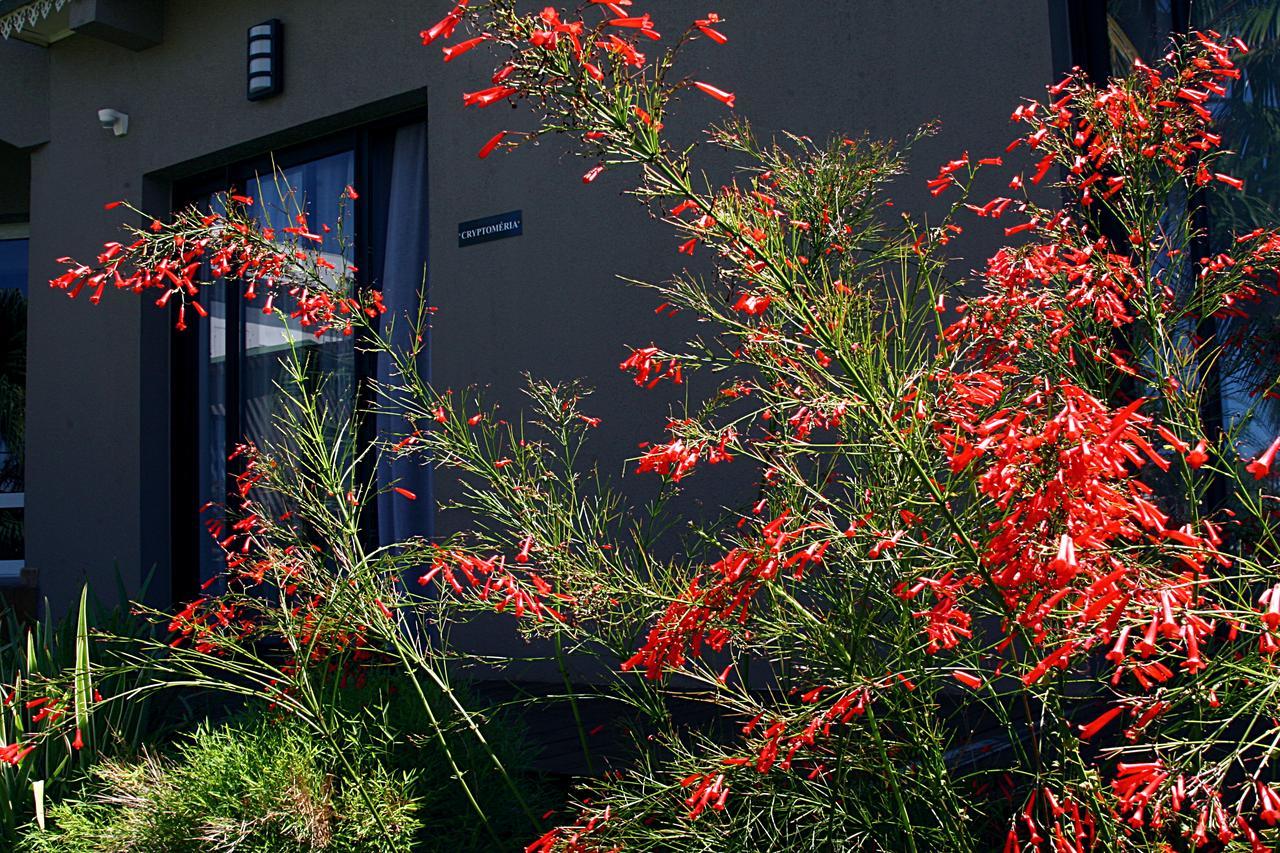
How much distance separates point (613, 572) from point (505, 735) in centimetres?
79

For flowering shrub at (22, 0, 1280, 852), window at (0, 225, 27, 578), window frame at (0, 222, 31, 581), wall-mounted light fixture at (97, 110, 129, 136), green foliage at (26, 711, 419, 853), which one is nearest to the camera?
flowering shrub at (22, 0, 1280, 852)

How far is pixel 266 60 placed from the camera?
20.2 feet

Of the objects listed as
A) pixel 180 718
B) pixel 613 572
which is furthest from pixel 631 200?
pixel 613 572

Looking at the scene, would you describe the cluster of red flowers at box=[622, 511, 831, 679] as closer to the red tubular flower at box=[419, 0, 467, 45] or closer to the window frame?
the red tubular flower at box=[419, 0, 467, 45]

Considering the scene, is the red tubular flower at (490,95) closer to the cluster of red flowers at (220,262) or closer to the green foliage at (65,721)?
the cluster of red flowers at (220,262)

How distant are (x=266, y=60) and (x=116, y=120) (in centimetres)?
141

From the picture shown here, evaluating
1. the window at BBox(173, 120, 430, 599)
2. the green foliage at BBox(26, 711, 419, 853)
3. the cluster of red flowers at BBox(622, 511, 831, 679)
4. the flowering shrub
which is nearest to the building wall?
the window at BBox(173, 120, 430, 599)

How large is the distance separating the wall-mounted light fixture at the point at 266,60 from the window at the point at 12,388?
3.65 meters

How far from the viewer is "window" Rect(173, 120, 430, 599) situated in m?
5.93

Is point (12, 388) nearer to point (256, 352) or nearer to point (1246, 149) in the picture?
point (256, 352)

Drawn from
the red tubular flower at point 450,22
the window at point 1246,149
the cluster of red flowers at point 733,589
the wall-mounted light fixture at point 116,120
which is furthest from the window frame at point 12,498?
the cluster of red flowers at point 733,589

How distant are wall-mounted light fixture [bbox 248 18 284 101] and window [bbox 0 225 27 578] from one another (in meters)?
3.65

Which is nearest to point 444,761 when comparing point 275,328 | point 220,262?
point 220,262

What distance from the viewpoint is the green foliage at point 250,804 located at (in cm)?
231
